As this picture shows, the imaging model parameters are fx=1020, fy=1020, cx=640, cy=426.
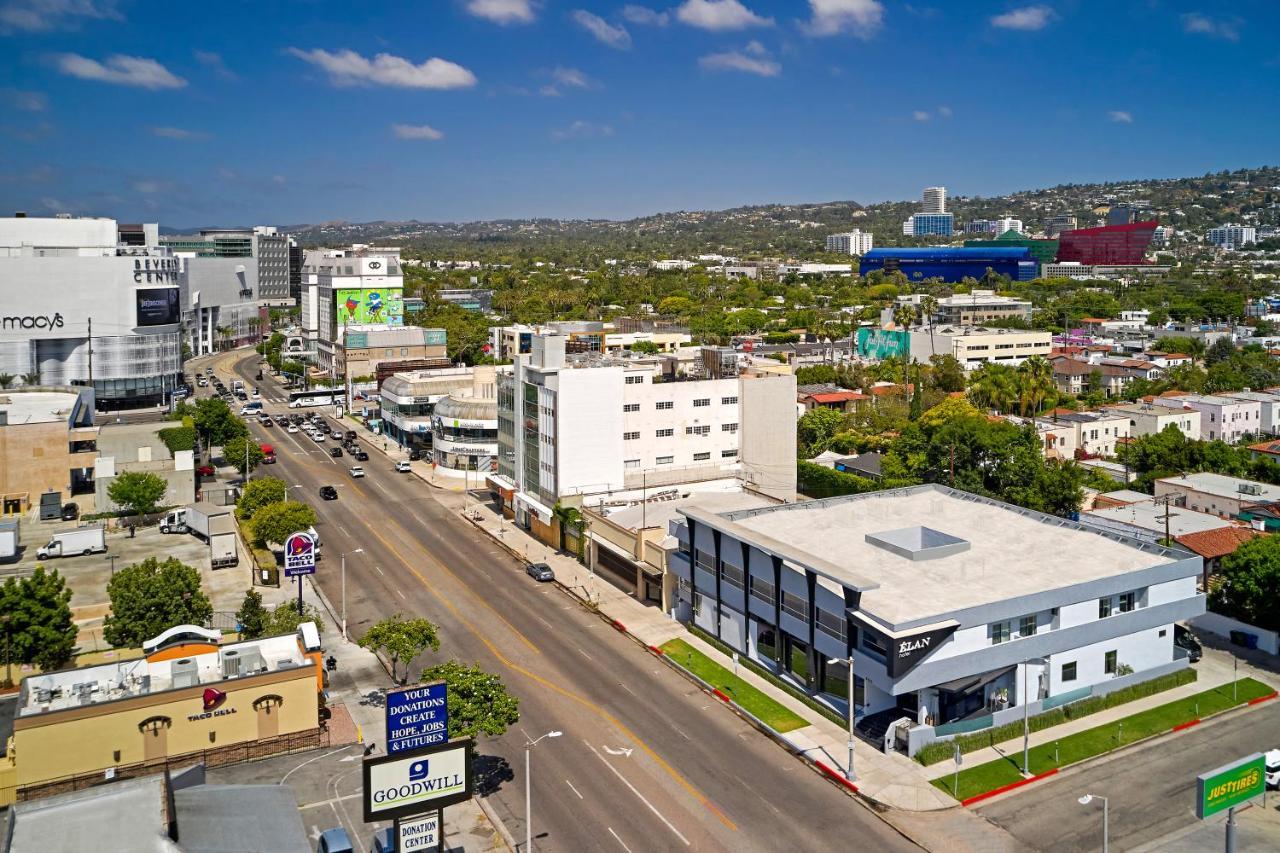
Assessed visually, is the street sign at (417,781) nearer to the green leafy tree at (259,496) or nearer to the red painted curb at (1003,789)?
the red painted curb at (1003,789)

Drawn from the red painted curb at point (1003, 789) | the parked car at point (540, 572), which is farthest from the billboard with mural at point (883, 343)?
the red painted curb at point (1003, 789)

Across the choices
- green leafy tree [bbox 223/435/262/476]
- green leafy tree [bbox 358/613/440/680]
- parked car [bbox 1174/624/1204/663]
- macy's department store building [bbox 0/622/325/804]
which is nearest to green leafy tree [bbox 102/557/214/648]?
macy's department store building [bbox 0/622/325/804]

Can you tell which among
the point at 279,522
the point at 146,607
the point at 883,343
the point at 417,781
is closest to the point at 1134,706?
the point at 417,781

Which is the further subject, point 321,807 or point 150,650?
point 150,650

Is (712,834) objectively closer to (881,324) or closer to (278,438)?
(278,438)

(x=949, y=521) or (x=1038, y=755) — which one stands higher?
(x=949, y=521)

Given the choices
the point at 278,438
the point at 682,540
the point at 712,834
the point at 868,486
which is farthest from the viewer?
the point at 278,438

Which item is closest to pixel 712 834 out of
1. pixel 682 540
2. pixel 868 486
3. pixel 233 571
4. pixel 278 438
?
pixel 682 540

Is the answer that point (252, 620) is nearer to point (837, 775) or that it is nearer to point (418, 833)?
point (418, 833)

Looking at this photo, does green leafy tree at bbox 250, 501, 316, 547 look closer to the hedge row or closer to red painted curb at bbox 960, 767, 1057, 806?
the hedge row
